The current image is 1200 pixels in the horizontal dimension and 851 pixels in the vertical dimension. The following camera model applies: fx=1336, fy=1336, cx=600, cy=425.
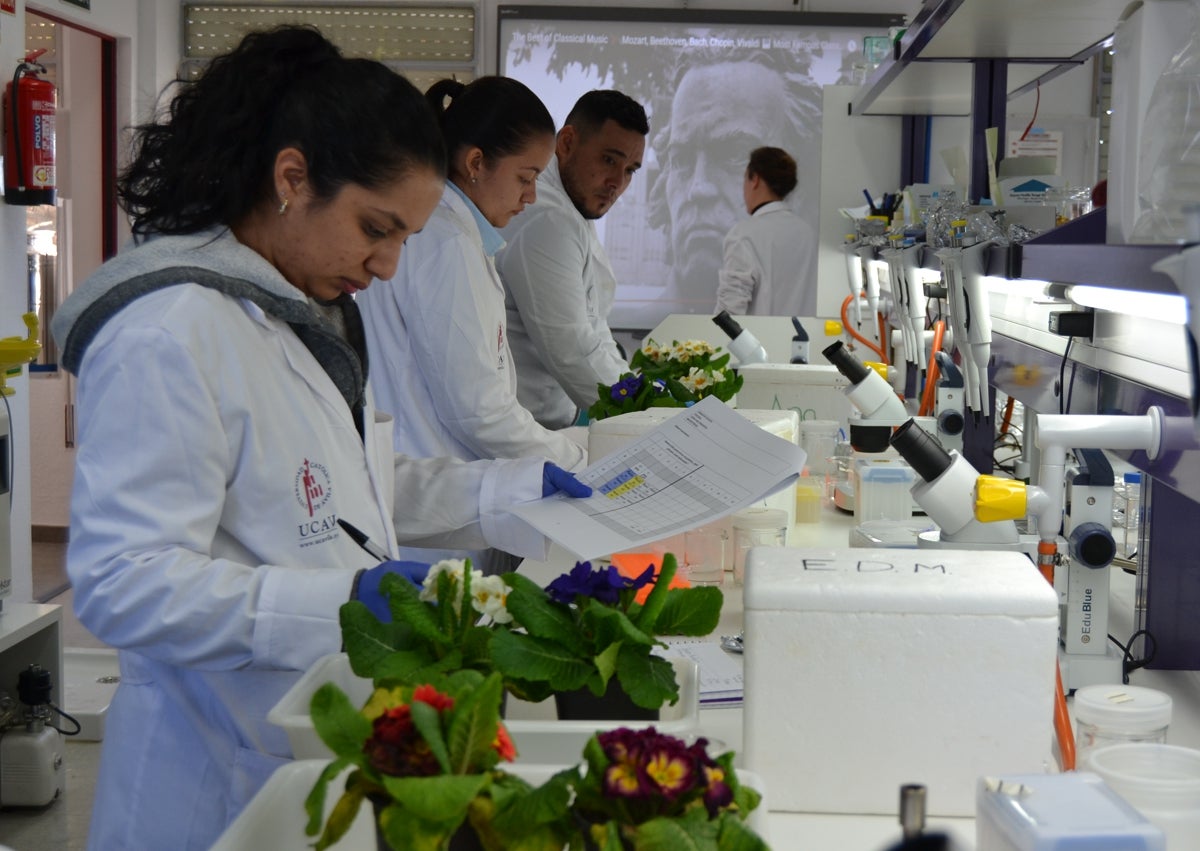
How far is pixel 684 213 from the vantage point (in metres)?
7.96

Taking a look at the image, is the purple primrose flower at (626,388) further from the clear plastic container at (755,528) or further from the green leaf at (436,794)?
the green leaf at (436,794)

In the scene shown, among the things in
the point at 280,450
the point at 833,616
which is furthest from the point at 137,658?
the point at 833,616

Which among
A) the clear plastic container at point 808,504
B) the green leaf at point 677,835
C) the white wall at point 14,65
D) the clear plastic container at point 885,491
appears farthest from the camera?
the white wall at point 14,65

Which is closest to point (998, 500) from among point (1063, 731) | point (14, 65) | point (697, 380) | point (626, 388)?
point (1063, 731)

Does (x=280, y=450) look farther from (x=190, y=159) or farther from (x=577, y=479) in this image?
(x=577, y=479)

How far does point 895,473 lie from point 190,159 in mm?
1748

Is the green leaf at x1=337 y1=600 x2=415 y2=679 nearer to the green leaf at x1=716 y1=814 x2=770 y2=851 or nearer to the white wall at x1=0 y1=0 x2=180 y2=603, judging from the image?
the green leaf at x1=716 y1=814 x2=770 y2=851

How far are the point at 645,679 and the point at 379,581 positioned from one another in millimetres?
302

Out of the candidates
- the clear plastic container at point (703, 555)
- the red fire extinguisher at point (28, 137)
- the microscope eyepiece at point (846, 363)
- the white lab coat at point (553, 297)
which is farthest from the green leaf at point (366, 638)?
the red fire extinguisher at point (28, 137)

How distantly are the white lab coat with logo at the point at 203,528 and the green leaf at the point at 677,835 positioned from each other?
2.12ft

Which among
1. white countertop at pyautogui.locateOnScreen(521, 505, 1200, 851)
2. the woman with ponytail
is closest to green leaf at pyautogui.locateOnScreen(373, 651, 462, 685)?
white countertop at pyautogui.locateOnScreen(521, 505, 1200, 851)

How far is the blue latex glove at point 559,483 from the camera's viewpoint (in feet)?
6.51

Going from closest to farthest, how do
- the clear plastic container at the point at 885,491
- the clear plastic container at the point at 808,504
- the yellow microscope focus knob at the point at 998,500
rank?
the yellow microscope focus knob at the point at 998,500
the clear plastic container at the point at 885,491
the clear plastic container at the point at 808,504

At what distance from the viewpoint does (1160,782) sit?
1163mm
